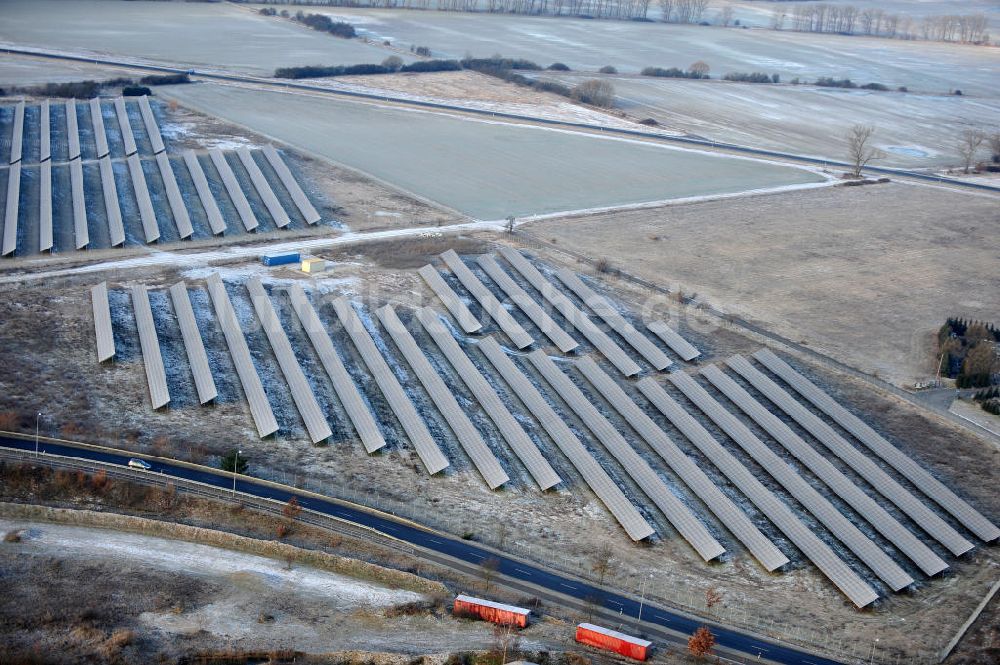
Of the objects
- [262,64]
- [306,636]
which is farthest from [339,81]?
[306,636]

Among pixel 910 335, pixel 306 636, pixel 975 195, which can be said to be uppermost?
pixel 975 195

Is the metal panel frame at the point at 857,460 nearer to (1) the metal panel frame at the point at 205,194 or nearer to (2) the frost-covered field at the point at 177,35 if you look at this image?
(1) the metal panel frame at the point at 205,194

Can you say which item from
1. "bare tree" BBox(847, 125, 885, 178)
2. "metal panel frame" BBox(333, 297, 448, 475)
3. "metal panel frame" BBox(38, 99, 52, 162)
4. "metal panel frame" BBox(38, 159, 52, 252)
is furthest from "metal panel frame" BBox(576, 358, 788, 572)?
"bare tree" BBox(847, 125, 885, 178)

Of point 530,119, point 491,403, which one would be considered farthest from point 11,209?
point 530,119

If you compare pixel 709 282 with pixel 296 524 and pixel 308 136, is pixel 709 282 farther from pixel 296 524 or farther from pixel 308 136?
pixel 308 136

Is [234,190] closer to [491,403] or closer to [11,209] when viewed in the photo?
[11,209]

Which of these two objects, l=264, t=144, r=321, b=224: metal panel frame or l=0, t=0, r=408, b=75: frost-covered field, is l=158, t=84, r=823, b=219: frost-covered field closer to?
l=264, t=144, r=321, b=224: metal panel frame
